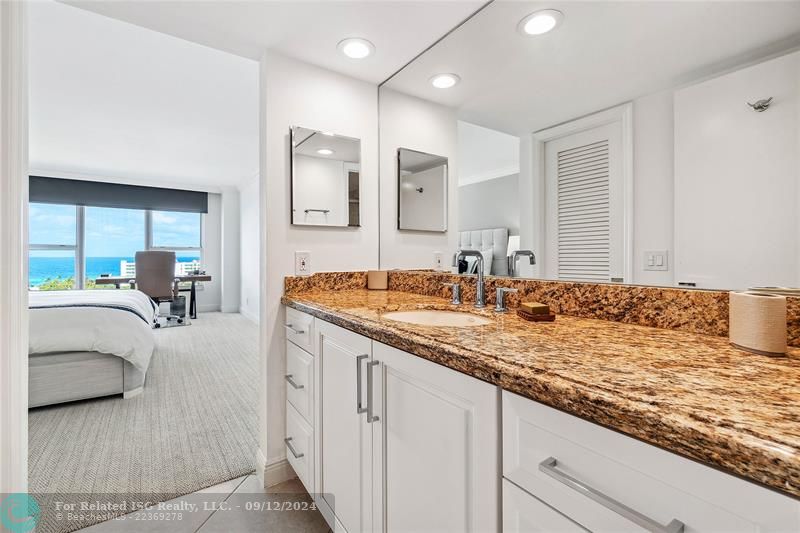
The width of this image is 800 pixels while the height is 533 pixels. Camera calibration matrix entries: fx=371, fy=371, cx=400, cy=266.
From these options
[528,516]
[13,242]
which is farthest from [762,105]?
[13,242]

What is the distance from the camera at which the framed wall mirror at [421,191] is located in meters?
1.91

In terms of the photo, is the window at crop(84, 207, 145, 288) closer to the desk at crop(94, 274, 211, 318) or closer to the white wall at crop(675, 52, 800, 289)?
the desk at crop(94, 274, 211, 318)

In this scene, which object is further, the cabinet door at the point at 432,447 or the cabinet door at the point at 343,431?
the cabinet door at the point at 343,431

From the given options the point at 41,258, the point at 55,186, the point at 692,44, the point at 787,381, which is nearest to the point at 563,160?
the point at 692,44

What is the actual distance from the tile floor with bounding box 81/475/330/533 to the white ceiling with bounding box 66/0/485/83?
2.07m

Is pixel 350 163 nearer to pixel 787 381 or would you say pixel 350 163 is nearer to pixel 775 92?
pixel 775 92

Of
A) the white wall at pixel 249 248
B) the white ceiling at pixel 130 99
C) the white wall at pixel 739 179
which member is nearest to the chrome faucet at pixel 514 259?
the white wall at pixel 739 179

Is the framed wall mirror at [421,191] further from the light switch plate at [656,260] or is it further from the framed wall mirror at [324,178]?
the light switch plate at [656,260]

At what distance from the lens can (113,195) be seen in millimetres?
5883

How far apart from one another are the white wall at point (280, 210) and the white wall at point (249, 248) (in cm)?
394

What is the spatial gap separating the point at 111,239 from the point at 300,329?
630cm

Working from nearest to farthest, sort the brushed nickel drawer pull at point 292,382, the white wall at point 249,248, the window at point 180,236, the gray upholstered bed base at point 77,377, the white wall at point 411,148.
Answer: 1. the brushed nickel drawer pull at point 292,382
2. the white wall at point 411,148
3. the gray upholstered bed base at point 77,377
4. the white wall at point 249,248
5. the window at point 180,236

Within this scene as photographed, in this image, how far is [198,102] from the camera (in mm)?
3090

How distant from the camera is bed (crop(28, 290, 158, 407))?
97.1 inches
